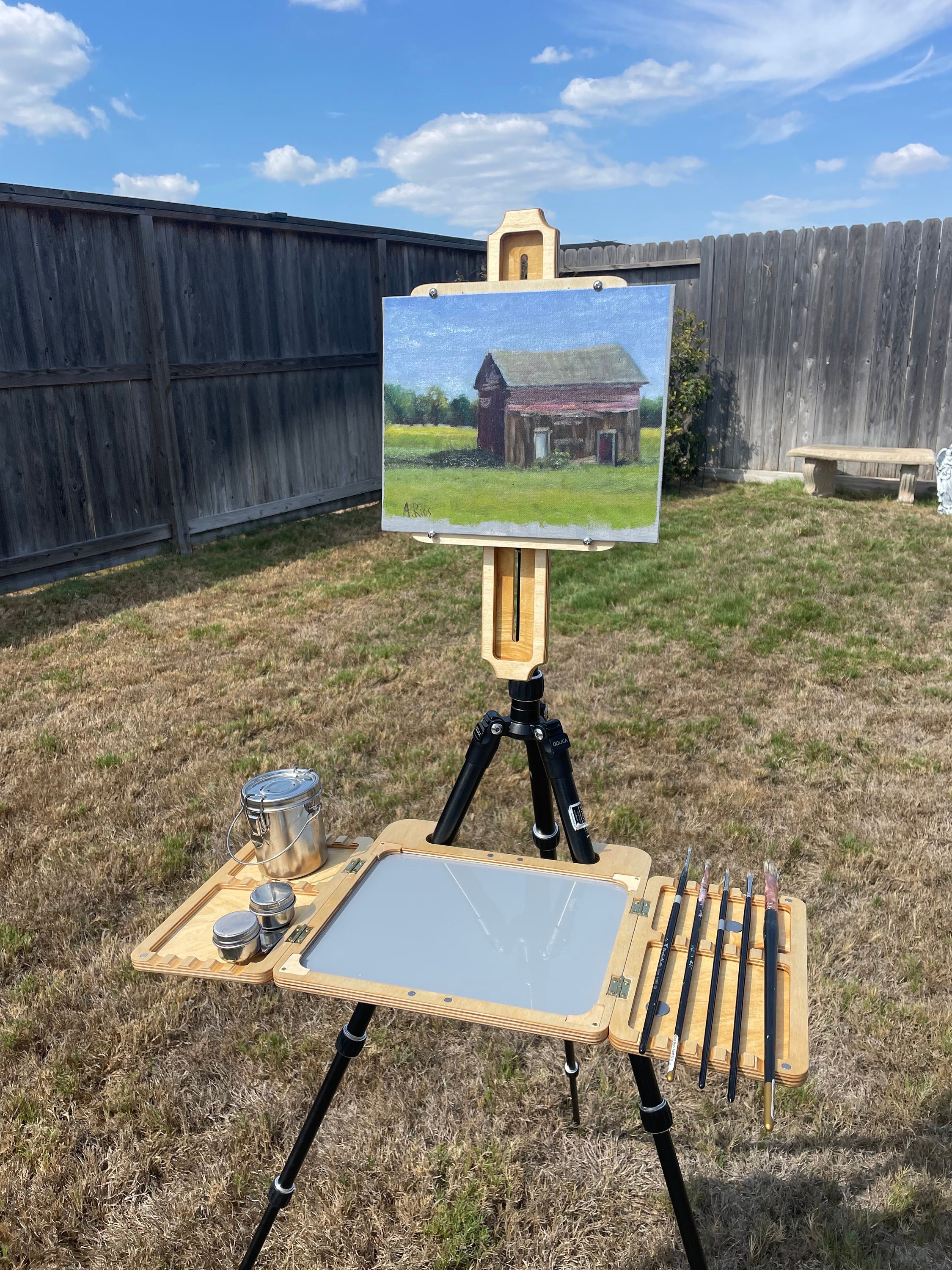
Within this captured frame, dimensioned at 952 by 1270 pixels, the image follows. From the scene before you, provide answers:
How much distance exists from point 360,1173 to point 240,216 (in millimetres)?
7460

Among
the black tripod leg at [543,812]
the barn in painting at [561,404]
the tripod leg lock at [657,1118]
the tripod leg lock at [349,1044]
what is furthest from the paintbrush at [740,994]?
the barn in painting at [561,404]

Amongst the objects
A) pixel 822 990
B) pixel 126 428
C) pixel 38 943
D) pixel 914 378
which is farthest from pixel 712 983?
pixel 914 378

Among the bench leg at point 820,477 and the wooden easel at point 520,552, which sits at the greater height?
the wooden easel at point 520,552

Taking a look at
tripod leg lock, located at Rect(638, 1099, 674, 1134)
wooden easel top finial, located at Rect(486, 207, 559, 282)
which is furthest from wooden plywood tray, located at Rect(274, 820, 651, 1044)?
wooden easel top finial, located at Rect(486, 207, 559, 282)

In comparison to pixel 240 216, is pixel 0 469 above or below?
below

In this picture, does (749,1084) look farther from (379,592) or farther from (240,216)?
(240,216)

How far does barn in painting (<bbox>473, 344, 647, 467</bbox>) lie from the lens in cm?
196

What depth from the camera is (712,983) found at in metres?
1.42

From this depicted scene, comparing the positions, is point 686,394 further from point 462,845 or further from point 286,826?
point 286,826

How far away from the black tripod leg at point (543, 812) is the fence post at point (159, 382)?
5.94 m

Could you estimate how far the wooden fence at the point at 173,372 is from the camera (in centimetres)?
611

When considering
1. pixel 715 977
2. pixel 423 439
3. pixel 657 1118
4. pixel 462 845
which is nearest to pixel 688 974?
pixel 715 977

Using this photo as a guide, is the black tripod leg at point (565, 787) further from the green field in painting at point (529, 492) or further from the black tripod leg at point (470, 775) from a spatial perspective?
the green field in painting at point (529, 492)

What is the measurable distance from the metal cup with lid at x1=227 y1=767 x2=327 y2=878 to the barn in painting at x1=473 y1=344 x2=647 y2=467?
0.94 metres
